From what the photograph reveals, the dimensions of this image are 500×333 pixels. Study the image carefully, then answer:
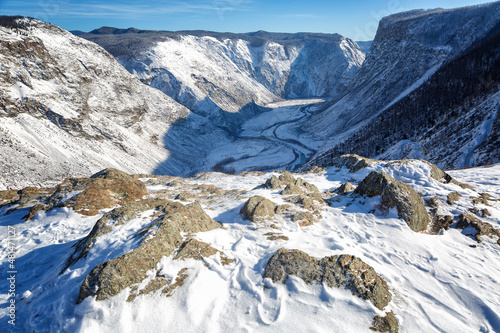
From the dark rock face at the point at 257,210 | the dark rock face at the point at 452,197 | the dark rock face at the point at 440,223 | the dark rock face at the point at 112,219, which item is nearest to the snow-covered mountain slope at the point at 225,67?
the dark rock face at the point at 112,219

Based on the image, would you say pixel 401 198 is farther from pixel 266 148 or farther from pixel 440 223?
pixel 266 148

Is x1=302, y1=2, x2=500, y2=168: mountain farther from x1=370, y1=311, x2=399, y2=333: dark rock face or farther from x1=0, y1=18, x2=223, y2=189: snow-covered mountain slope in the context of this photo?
x1=0, y1=18, x2=223, y2=189: snow-covered mountain slope

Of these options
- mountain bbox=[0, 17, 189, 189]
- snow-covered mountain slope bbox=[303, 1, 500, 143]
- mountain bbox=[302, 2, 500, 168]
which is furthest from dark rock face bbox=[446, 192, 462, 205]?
snow-covered mountain slope bbox=[303, 1, 500, 143]

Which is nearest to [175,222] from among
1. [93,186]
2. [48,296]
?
[48,296]

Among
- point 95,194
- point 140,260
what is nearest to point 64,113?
point 95,194

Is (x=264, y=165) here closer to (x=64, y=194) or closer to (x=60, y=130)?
(x=60, y=130)
